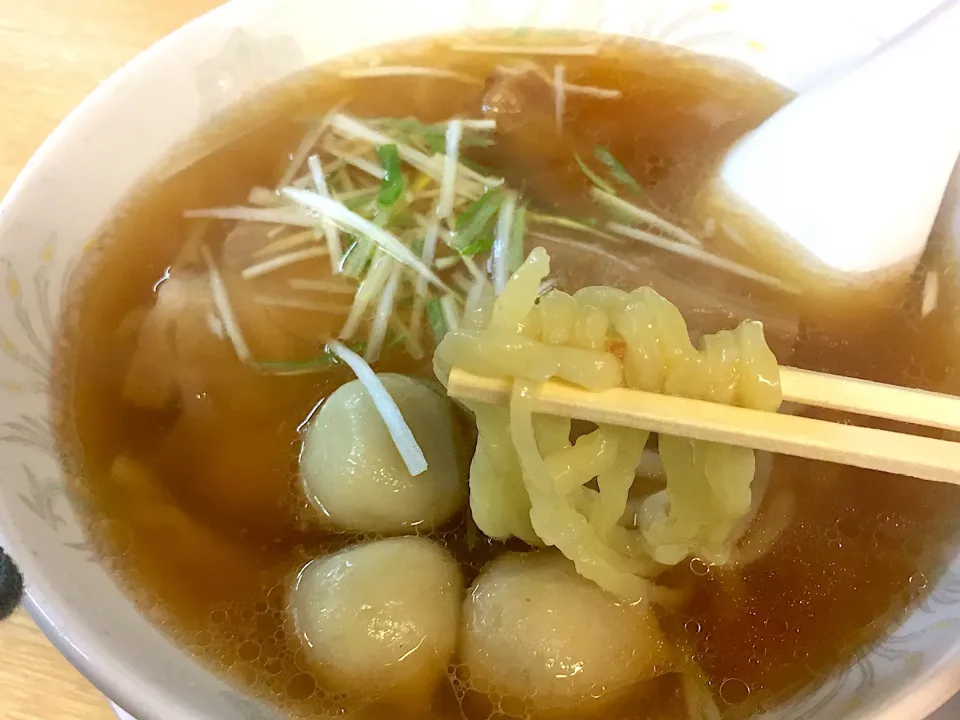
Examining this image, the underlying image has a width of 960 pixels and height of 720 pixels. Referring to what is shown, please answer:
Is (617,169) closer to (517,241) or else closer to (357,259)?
(517,241)

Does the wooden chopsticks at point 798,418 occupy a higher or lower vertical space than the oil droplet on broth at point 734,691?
higher

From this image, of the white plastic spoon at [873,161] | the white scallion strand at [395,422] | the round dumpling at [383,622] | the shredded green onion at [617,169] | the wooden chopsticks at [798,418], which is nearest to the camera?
the wooden chopsticks at [798,418]

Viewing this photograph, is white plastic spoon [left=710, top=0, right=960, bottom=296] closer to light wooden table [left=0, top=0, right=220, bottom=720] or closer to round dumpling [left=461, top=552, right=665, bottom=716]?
round dumpling [left=461, top=552, right=665, bottom=716]

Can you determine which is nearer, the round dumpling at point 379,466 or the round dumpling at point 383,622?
the round dumpling at point 383,622

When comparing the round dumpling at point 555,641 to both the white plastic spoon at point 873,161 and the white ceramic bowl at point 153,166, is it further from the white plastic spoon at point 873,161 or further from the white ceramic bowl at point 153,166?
the white plastic spoon at point 873,161

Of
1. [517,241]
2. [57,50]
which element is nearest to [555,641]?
[517,241]

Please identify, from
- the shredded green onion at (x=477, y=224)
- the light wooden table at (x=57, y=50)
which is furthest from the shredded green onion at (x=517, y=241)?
the light wooden table at (x=57, y=50)

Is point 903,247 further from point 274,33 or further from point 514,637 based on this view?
point 274,33
